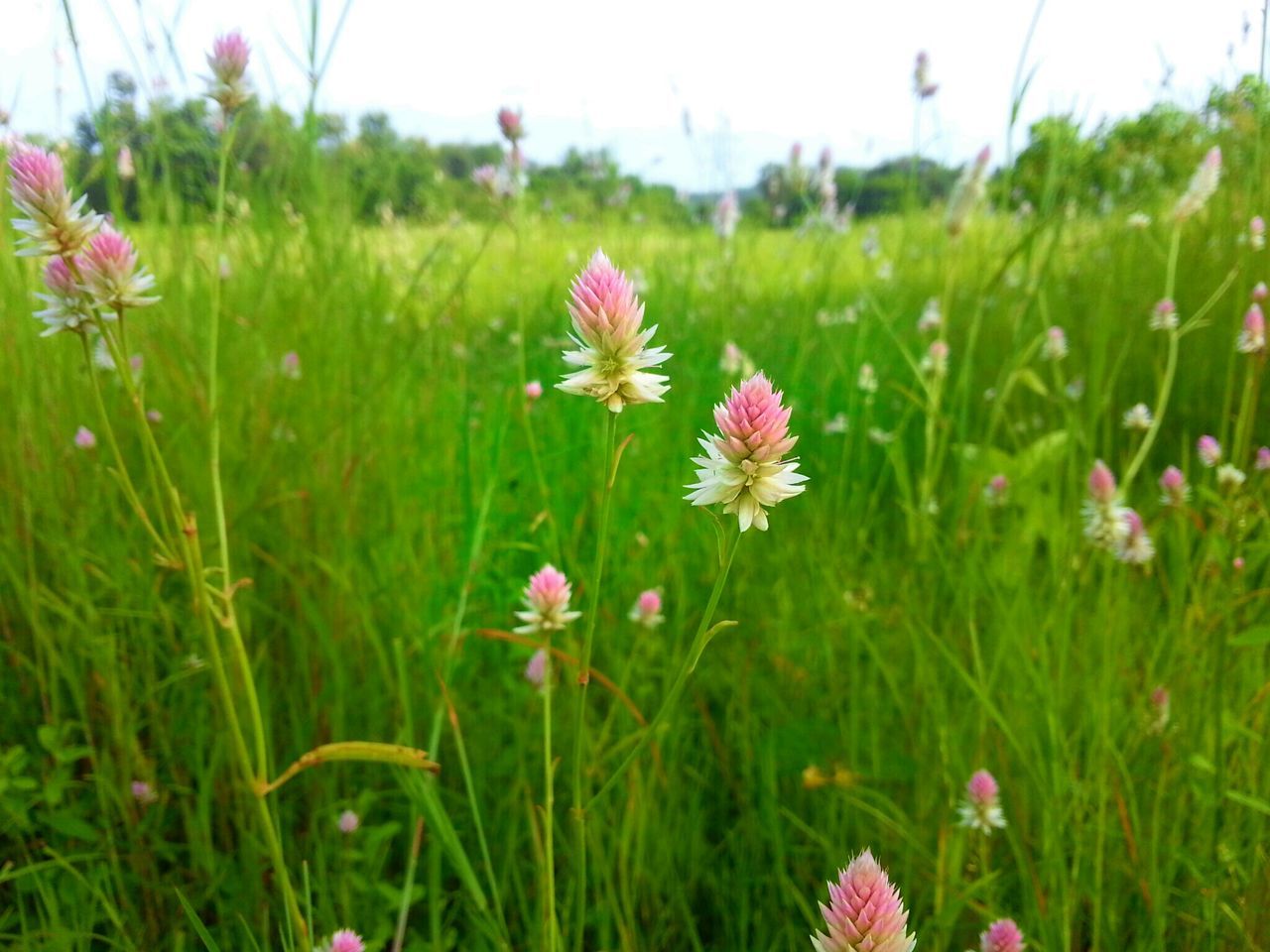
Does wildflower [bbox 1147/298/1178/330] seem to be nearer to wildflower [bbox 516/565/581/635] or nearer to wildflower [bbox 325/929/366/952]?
wildflower [bbox 516/565/581/635]

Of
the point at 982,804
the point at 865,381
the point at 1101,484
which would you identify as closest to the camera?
the point at 982,804

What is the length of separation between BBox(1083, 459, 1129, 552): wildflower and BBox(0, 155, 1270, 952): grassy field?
0.08 m

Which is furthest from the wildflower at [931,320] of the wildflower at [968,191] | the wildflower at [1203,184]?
the wildflower at [1203,184]

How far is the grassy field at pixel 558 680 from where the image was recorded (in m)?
1.14

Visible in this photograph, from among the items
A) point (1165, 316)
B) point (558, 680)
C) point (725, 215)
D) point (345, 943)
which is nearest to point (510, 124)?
point (558, 680)

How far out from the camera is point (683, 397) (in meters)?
2.73

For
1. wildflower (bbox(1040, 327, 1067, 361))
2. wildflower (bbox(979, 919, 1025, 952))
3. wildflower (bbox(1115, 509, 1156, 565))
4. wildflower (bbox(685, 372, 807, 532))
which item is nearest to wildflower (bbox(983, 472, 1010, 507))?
wildflower (bbox(1115, 509, 1156, 565))

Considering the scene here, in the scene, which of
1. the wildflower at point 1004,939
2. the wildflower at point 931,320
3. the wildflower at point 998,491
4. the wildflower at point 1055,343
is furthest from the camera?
the wildflower at point 931,320

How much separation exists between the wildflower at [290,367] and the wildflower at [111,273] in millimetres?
1203

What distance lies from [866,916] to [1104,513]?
122cm

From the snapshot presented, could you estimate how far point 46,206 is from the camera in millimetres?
803

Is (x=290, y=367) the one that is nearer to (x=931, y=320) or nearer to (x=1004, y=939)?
(x=1004, y=939)

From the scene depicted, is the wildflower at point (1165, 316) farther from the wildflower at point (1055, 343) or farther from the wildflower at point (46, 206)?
the wildflower at point (46, 206)

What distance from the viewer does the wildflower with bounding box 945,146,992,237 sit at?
6.75ft
